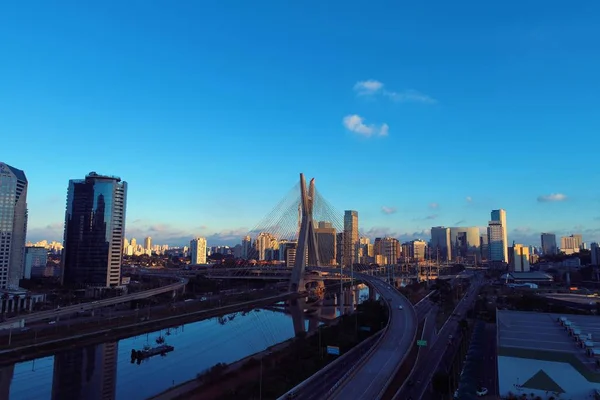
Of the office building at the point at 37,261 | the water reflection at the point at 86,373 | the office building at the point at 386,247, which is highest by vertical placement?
the office building at the point at 386,247

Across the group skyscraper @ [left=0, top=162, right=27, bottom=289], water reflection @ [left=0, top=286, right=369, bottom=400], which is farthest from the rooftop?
skyscraper @ [left=0, top=162, right=27, bottom=289]

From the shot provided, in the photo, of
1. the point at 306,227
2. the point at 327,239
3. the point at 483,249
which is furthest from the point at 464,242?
the point at 306,227

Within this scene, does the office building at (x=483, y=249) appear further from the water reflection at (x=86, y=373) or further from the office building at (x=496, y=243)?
the water reflection at (x=86, y=373)

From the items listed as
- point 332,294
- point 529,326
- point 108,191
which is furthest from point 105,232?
point 529,326

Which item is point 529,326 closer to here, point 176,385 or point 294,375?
point 294,375

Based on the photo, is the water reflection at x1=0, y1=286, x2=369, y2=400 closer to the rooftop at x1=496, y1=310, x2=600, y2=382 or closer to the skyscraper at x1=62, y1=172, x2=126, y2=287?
the rooftop at x1=496, y1=310, x2=600, y2=382

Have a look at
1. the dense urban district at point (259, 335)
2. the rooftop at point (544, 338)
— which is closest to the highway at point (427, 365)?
the dense urban district at point (259, 335)

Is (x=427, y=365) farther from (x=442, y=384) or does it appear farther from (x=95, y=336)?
(x=95, y=336)
